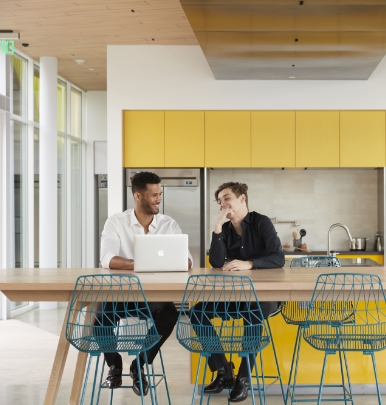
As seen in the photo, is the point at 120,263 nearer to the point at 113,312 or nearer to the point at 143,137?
the point at 113,312

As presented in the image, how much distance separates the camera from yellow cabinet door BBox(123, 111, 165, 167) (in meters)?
7.44

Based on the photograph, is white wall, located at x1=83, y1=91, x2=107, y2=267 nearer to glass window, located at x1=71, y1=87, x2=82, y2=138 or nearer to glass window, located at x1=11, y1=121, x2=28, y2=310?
glass window, located at x1=71, y1=87, x2=82, y2=138

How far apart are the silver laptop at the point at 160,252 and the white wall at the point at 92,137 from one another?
669cm

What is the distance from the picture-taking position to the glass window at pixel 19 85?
8383 millimetres

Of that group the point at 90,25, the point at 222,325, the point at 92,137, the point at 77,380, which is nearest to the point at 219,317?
the point at 222,325

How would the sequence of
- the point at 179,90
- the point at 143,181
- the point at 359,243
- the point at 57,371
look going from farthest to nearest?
1. the point at 359,243
2. the point at 179,90
3. the point at 143,181
4. the point at 57,371

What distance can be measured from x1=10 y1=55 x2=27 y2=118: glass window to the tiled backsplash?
Answer: 105 inches

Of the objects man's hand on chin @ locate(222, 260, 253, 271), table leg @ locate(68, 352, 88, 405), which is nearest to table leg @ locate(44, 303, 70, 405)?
table leg @ locate(68, 352, 88, 405)

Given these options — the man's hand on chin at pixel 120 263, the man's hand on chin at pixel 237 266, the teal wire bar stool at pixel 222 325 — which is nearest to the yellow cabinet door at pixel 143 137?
the man's hand on chin at pixel 120 263

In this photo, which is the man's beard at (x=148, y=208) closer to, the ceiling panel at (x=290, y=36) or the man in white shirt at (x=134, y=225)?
the man in white shirt at (x=134, y=225)

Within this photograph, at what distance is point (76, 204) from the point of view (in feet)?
34.7

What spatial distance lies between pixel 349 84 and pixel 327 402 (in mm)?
4010

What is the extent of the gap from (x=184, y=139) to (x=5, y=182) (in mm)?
2340

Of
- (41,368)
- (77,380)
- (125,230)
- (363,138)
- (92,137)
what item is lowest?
(41,368)
